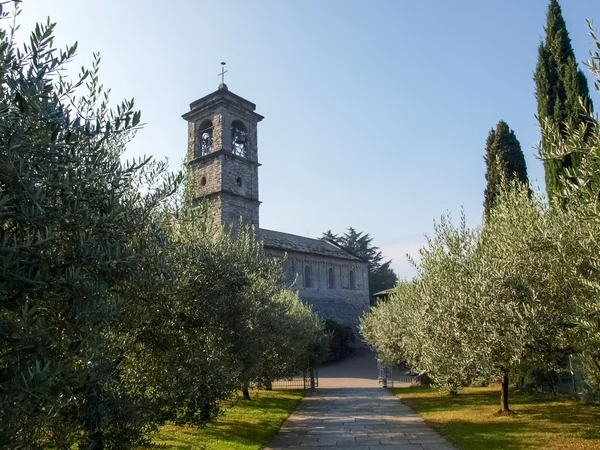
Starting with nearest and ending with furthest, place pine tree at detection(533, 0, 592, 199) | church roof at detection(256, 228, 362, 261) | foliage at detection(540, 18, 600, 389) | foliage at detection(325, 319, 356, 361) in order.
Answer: foliage at detection(540, 18, 600, 389) → pine tree at detection(533, 0, 592, 199) → church roof at detection(256, 228, 362, 261) → foliage at detection(325, 319, 356, 361)

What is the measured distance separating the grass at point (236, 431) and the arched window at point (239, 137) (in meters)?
22.6

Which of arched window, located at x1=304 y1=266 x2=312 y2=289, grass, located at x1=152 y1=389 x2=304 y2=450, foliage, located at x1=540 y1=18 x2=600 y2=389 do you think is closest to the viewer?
foliage, located at x1=540 y1=18 x2=600 y2=389

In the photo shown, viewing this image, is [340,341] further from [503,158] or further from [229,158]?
[503,158]

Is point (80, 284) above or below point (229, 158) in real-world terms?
below

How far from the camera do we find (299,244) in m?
46.9

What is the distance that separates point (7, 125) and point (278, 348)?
16.9m

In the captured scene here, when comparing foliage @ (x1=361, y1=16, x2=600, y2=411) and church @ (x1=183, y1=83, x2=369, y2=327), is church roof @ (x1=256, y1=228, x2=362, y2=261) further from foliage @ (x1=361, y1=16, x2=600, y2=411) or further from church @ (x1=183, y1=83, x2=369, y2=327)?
foliage @ (x1=361, y1=16, x2=600, y2=411)

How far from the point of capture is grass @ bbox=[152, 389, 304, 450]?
437 inches

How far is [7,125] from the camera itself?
3945 millimetres

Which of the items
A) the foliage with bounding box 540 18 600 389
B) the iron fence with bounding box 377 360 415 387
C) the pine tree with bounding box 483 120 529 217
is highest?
the pine tree with bounding box 483 120 529 217

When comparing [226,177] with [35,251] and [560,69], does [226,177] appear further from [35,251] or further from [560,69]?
[35,251]

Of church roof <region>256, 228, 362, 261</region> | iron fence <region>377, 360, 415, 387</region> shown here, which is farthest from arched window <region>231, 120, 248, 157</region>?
iron fence <region>377, 360, 415, 387</region>

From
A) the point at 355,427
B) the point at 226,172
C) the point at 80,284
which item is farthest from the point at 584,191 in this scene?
the point at 226,172

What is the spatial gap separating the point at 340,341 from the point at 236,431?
106ft
